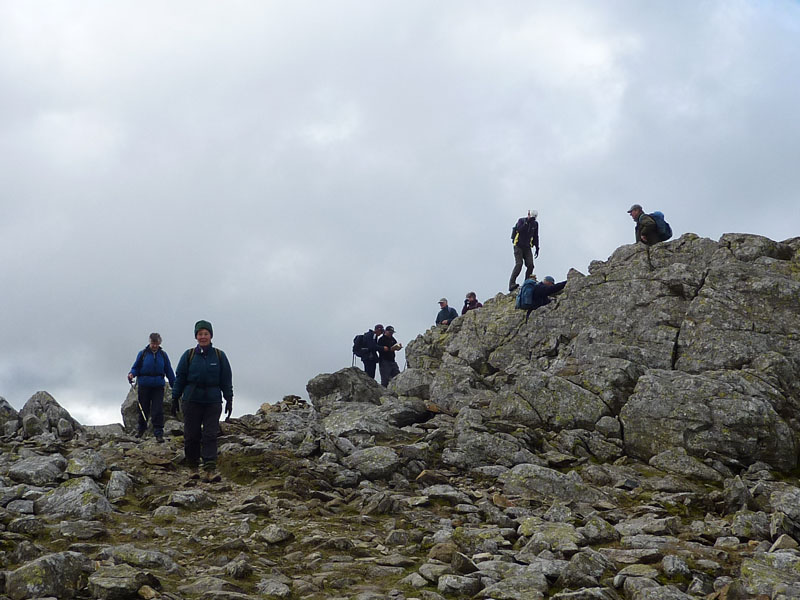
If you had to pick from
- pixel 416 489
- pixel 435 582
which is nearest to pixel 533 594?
pixel 435 582

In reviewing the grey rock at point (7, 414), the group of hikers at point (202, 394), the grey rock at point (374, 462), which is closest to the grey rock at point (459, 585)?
the grey rock at point (374, 462)

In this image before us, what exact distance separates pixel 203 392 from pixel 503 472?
8369 mm

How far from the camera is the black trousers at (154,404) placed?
21141mm

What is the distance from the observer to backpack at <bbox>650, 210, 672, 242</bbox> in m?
29.5

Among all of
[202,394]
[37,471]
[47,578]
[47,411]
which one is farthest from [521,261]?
[47,578]

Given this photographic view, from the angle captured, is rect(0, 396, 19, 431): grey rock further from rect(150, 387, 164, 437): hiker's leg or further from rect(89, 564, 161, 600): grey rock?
rect(89, 564, 161, 600): grey rock

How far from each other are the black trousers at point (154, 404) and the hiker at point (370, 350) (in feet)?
46.5

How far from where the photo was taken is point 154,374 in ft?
69.6

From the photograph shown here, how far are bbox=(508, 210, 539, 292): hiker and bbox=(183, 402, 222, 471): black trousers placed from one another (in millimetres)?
20044

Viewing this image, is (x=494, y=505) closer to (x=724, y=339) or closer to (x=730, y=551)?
(x=730, y=551)

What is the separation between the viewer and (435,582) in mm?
9469

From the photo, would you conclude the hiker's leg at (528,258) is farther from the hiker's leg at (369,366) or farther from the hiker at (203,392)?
the hiker at (203,392)

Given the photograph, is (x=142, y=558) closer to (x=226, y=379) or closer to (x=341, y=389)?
(x=226, y=379)

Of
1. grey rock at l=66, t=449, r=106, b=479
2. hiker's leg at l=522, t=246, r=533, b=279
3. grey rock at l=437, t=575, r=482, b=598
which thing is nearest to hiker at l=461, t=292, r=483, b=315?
hiker's leg at l=522, t=246, r=533, b=279
